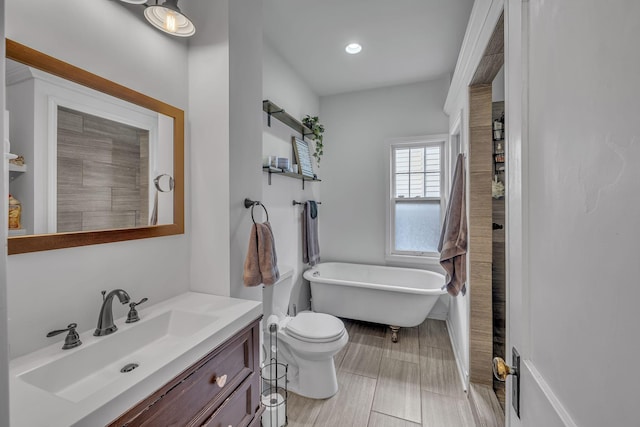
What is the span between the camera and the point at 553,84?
0.55 m

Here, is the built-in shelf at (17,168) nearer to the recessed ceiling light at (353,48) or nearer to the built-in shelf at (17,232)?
the built-in shelf at (17,232)

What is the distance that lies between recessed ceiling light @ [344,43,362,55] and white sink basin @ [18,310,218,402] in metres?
2.42

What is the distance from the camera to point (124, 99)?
1179mm

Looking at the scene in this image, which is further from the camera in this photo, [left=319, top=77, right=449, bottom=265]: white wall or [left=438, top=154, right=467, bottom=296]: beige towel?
[left=319, top=77, right=449, bottom=265]: white wall

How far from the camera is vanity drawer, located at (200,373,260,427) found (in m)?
1.03

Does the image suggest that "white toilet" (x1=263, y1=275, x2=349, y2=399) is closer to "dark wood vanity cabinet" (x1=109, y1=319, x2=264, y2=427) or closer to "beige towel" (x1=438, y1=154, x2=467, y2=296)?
"dark wood vanity cabinet" (x1=109, y1=319, x2=264, y2=427)

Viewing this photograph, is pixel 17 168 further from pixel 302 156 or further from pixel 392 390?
pixel 392 390

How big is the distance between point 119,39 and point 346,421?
2390mm

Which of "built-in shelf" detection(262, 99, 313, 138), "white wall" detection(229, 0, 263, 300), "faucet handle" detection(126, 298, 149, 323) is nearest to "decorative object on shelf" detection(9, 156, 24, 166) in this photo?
"faucet handle" detection(126, 298, 149, 323)

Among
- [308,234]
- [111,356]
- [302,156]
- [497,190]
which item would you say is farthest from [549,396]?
[302,156]

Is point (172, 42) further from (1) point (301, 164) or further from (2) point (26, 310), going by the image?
(1) point (301, 164)

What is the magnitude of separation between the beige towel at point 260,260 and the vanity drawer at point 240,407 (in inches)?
18.1

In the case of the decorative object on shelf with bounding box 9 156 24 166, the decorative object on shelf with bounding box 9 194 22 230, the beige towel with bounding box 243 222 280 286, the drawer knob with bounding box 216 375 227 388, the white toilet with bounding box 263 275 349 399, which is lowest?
the white toilet with bounding box 263 275 349 399

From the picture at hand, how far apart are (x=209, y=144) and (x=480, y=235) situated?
1833mm
